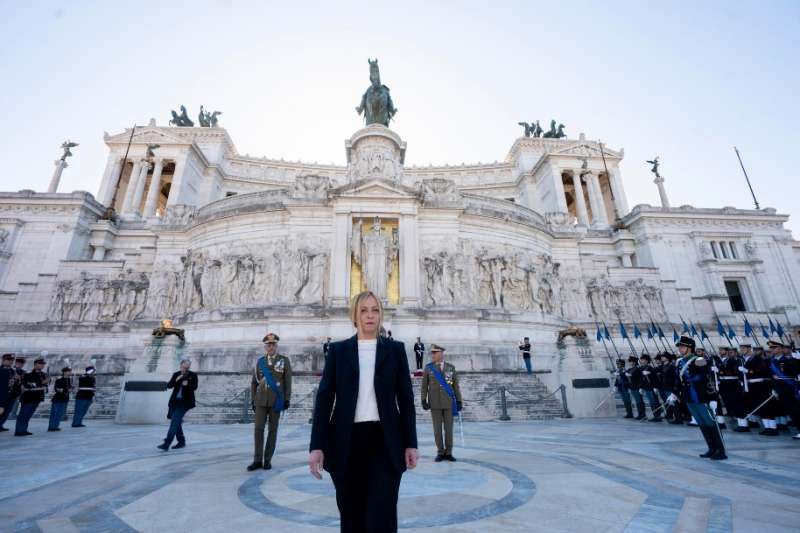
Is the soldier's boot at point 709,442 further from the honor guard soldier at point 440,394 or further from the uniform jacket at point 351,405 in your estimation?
the uniform jacket at point 351,405

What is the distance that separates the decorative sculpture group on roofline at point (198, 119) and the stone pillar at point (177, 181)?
1071 cm

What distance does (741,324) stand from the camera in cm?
3173

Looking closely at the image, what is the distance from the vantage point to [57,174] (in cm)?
4231

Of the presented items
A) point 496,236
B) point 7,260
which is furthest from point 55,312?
point 496,236

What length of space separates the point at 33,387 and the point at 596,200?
192ft

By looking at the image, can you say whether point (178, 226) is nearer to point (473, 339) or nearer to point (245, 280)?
point (245, 280)

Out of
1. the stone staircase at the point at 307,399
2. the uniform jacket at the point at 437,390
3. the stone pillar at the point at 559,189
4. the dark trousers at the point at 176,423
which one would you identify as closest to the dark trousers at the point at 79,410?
the stone staircase at the point at 307,399

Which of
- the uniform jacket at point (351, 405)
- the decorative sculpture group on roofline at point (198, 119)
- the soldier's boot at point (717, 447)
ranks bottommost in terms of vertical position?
the soldier's boot at point (717, 447)

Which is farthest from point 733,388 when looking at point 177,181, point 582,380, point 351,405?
point 177,181

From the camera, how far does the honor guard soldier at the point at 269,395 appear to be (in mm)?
6430

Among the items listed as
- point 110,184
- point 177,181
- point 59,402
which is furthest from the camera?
point 110,184

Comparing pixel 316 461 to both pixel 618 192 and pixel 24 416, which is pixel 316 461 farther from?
pixel 618 192

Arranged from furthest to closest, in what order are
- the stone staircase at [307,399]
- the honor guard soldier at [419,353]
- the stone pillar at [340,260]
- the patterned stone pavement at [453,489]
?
the stone pillar at [340,260] < the honor guard soldier at [419,353] < the stone staircase at [307,399] < the patterned stone pavement at [453,489]

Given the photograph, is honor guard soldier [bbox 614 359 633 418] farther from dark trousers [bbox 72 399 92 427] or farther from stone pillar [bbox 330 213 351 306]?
dark trousers [bbox 72 399 92 427]
